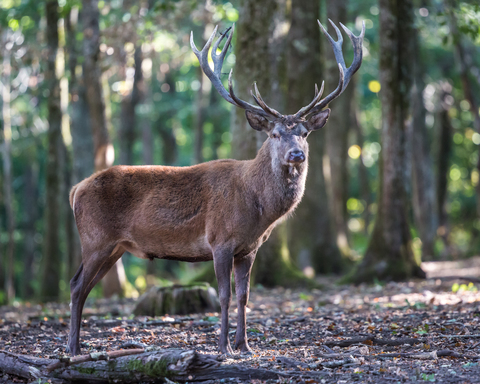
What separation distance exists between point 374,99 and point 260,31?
2113 cm

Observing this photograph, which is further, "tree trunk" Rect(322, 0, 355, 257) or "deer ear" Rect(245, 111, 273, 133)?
"tree trunk" Rect(322, 0, 355, 257)

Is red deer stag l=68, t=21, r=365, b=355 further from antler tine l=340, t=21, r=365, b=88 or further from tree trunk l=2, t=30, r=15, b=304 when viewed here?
tree trunk l=2, t=30, r=15, b=304

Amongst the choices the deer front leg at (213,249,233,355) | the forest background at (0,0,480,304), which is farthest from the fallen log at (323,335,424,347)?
the forest background at (0,0,480,304)

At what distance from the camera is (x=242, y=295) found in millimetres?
6703

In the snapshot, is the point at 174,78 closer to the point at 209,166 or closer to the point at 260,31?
the point at 260,31

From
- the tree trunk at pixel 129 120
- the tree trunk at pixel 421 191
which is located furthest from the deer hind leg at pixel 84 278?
the tree trunk at pixel 421 191

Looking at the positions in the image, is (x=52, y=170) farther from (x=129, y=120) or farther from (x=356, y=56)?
(x=356, y=56)

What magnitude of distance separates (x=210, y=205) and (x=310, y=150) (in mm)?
8715

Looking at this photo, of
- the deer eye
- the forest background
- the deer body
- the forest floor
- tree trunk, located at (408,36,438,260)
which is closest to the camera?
the forest floor

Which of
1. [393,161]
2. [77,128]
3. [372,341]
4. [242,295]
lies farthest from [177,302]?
[77,128]

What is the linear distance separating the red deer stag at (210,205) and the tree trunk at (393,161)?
5339mm

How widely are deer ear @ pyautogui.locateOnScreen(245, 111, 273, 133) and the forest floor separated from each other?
2.57m

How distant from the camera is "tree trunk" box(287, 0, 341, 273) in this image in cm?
1498

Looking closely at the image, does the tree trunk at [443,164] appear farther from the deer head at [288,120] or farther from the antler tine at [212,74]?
the antler tine at [212,74]
